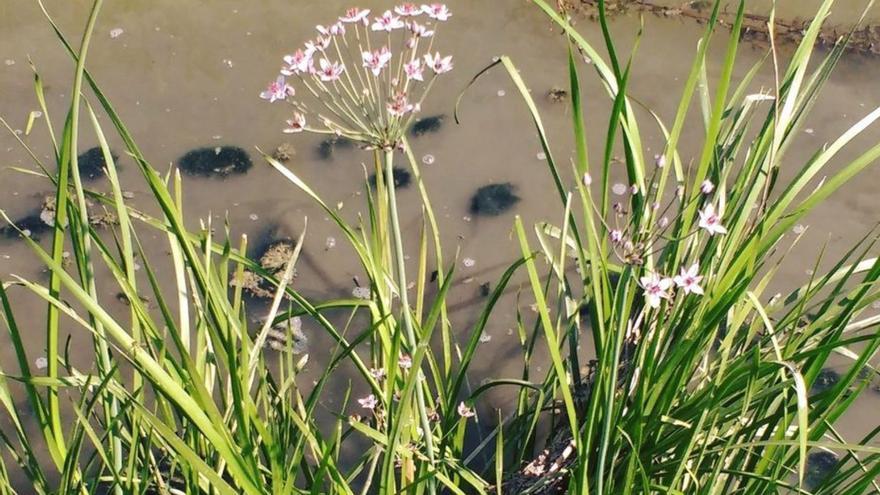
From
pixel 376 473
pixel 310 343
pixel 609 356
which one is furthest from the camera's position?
pixel 310 343

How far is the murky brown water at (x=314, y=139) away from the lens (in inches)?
107

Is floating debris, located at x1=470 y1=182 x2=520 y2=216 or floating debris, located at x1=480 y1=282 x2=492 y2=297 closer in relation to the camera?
floating debris, located at x1=480 y1=282 x2=492 y2=297

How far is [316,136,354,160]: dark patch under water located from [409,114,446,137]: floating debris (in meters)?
0.22

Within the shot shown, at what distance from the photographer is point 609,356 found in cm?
145

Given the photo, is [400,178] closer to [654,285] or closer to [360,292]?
[360,292]

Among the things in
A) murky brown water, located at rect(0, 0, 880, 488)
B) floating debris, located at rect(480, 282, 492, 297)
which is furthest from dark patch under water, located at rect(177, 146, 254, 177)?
floating debris, located at rect(480, 282, 492, 297)

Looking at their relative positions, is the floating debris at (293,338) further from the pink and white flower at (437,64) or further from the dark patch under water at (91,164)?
the pink and white flower at (437,64)

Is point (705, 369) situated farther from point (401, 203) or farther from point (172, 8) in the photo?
point (172, 8)

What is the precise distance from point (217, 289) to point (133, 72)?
7.43 ft

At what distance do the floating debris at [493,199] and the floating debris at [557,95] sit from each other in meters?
0.42

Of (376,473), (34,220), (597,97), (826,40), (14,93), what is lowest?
(376,473)

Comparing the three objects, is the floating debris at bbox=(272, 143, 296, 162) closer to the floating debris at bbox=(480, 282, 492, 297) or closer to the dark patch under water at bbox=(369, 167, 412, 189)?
the dark patch under water at bbox=(369, 167, 412, 189)

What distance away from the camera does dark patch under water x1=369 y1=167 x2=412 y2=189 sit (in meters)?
2.92

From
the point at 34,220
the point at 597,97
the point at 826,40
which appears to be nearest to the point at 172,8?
the point at 34,220
